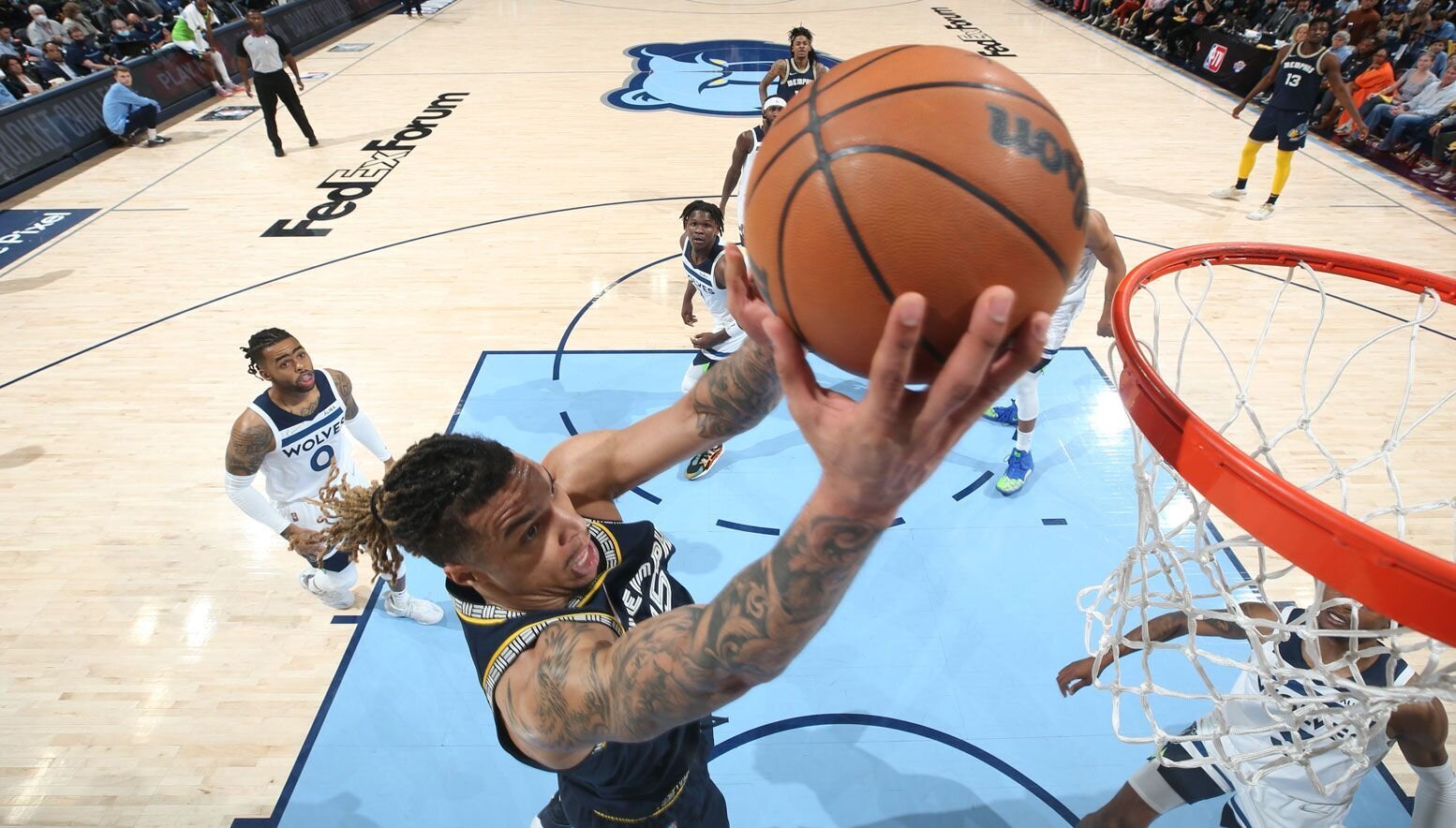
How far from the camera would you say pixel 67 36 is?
36.2 feet

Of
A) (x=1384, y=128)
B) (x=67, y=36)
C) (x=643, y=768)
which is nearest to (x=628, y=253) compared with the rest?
(x=643, y=768)

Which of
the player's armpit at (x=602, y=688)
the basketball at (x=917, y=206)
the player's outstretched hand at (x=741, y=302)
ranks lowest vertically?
the player's armpit at (x=602, y=688)

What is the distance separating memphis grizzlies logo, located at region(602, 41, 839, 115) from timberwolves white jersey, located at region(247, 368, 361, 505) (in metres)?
8.59

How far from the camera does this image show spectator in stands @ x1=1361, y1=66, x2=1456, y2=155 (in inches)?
342

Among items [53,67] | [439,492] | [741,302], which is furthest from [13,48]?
[741,302]

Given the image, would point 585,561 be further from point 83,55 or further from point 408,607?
point 83,55

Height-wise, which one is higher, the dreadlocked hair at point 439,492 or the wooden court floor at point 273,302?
the dreadlocked hair at point 439,492

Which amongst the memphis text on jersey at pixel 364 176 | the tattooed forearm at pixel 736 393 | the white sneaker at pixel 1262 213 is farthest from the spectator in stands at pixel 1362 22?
the tattooed forearm at pixel 736 393

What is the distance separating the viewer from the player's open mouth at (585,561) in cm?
163

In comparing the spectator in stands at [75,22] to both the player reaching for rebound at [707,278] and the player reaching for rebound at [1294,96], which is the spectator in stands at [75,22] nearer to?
the player reaching for rebound at [707,278]

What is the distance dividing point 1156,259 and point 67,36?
14540 mm

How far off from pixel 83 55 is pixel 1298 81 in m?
14.8

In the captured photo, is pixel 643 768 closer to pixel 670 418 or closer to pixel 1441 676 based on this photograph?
pixel 670 418

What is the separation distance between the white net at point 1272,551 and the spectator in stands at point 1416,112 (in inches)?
168
